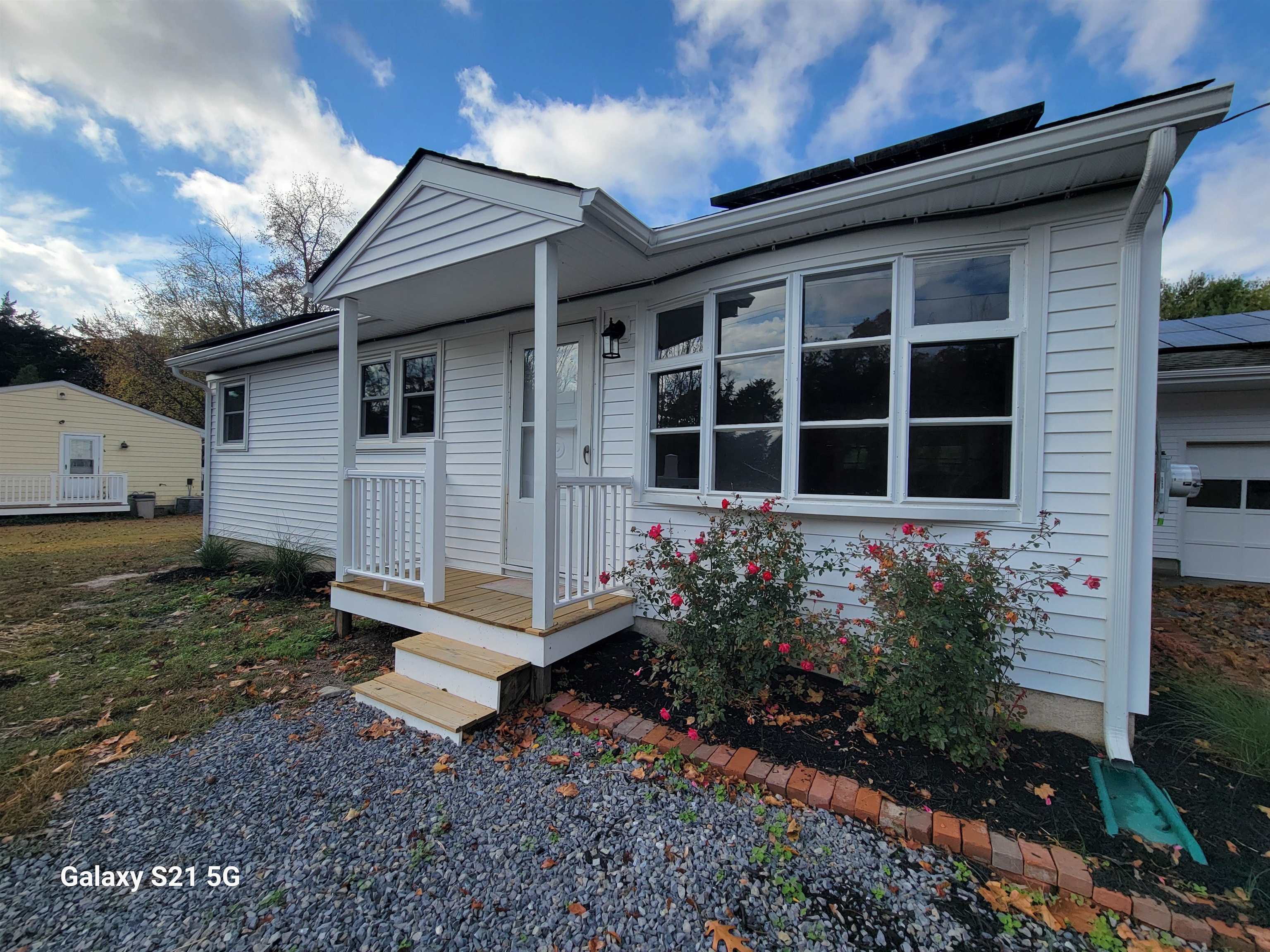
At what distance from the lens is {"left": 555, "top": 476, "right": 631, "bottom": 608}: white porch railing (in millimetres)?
3377

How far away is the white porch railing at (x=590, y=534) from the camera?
3.38 metres

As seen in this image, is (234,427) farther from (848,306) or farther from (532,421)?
(848,306)

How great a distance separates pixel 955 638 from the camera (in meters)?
2.29

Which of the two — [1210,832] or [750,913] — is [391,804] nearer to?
[750,913]

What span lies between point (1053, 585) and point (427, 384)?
18.1ft

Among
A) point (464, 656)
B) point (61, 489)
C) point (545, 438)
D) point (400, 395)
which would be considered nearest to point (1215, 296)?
point (545, 438)

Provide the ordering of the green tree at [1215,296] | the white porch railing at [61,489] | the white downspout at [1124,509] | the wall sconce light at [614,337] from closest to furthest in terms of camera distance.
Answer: the white downspout at [1124,509]
the wall sconce light at [614,337]
the white porch railing at [61,489]
the green tree at [1215,296]

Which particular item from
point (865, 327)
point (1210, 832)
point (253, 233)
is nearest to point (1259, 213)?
point (865, 327)

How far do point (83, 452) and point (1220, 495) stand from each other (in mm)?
25512

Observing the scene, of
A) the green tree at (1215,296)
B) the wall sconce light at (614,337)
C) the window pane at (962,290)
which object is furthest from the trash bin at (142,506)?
the green tree at (1215,296)

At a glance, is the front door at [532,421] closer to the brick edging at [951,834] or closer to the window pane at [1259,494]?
the brick edging at [951,834]

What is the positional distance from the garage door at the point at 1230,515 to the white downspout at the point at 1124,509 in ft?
22.3

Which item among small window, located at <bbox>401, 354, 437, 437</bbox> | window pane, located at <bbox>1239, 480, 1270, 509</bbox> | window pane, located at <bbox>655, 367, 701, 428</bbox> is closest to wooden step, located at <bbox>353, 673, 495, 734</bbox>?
window pane, located at <bbox>655, 367, 701, 428</bbox>

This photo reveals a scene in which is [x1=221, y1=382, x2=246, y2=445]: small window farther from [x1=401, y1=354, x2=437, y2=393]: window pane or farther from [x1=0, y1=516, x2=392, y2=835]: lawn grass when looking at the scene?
[x1=401, y1=354, x2=437, y2=393]: window pane
